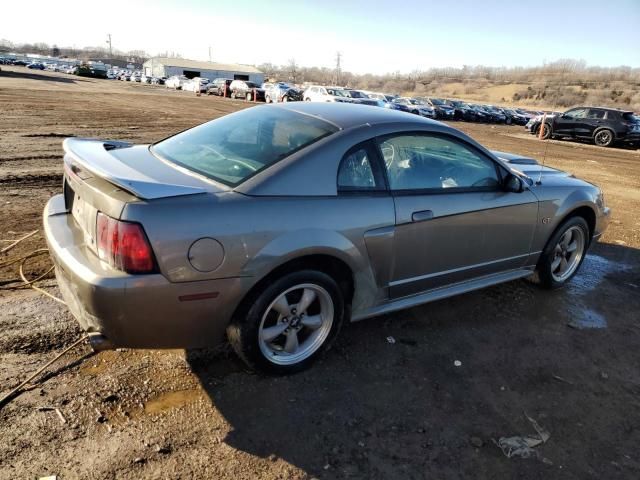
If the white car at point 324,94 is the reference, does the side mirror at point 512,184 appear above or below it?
above

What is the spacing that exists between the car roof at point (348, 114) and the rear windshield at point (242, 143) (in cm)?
8

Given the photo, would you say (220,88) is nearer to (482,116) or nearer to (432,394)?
(482,116)

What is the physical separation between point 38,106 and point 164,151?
16.8 m

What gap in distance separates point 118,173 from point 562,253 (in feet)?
13.1

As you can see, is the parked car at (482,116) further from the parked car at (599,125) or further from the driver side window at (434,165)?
the driver side window at (434,165)

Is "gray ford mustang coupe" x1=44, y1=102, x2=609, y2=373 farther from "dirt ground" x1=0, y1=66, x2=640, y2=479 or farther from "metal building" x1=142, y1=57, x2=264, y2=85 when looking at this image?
"metal building" x1=142, y1=57, x2=264, y2=85

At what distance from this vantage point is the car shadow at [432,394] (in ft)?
8.17

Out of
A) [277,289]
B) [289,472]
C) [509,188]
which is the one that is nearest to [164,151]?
[277,289]

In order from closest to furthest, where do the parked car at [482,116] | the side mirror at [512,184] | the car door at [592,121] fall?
the side mirror at [512,184]
the car door at [592,121]
the parked car at [482,116]

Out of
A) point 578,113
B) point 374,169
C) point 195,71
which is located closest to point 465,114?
point 578,113

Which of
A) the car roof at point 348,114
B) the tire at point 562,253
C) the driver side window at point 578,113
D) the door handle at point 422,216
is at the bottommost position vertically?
the tire at point 562,253

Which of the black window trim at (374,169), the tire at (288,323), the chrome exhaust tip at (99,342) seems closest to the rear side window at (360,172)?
the black window trim at (374,169)

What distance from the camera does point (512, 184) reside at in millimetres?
3863

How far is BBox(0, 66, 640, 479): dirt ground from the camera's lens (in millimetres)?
2377
